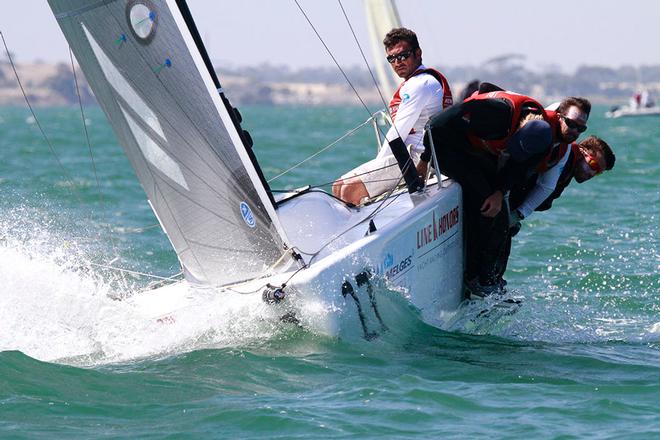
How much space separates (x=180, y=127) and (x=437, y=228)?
4.75ft

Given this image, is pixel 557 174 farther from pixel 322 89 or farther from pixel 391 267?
pixel 322 89

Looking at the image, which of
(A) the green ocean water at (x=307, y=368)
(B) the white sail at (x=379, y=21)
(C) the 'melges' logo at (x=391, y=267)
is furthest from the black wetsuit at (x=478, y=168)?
(B) the white sail at (x=379, y=21)

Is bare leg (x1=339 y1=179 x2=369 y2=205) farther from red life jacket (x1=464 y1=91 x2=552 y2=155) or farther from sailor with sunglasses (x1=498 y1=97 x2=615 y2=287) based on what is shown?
sailor with sunglasses (x1=498 y1=97 x2=615 y2=287)

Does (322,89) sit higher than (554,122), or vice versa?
(554,122)

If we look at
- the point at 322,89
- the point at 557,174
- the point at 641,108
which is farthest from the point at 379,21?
the point at 322,89

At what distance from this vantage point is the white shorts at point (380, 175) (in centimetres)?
646

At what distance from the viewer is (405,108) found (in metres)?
6.33

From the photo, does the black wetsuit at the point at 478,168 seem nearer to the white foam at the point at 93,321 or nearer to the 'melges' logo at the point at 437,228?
the 'melges' logo at the point at 437,228

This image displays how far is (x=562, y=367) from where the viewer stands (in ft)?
18.8

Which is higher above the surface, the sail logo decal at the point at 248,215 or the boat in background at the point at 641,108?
the sail logo decal at the point at 248,215

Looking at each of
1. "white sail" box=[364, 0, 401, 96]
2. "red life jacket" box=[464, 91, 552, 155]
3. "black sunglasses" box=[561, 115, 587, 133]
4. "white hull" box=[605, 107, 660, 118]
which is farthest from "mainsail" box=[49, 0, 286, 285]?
"white hull" box=[605, 107, 660, 118]

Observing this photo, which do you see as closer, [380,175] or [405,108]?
[405,108]

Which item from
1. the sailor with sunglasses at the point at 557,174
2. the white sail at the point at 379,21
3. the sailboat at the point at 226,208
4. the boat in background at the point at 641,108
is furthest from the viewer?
the boat in background at the point at 641,108

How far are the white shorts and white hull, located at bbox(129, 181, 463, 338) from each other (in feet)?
0.50
